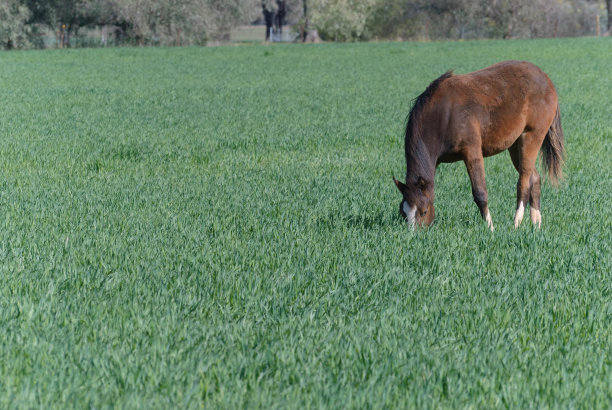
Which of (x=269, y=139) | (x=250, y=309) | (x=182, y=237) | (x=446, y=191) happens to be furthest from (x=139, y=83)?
(x=250, y=309)

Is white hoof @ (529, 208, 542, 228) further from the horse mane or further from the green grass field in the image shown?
the horse mane

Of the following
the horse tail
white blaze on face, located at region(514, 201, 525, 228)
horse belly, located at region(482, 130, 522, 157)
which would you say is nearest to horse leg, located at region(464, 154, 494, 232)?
horse belly, located at region(482, 130, 522, 157)

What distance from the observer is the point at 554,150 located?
794 centimetres

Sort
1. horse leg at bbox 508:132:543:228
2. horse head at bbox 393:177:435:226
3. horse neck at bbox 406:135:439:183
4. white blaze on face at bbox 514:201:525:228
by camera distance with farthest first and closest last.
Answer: horse leg at bbox 508:132:543:228 < white blaze on face at bbox 514:201:525:228 < horse neck at bbox 406:135:439:183 < horse head at bbox 393:177:435:226

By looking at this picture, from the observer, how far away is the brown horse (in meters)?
6.58

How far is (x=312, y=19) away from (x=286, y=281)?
60102 mm

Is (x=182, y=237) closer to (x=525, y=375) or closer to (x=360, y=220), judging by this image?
(x=360, y=220)

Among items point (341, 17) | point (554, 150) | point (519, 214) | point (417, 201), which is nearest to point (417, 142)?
point (417, 201)

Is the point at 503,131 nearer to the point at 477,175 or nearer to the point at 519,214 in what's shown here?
the point at 477,175

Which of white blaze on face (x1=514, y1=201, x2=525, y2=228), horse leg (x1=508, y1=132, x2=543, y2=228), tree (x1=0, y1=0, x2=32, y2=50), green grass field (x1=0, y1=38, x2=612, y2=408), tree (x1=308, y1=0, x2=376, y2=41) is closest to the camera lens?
green grass field (x1=0, y1=38, x2=612, y2=408)

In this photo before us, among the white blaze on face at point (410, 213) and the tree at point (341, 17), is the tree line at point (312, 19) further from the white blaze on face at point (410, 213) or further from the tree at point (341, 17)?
the white blaze on face at point (410, 213)

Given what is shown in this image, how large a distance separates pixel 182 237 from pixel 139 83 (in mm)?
19509

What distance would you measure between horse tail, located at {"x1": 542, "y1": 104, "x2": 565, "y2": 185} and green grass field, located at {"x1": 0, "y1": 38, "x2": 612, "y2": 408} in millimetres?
451

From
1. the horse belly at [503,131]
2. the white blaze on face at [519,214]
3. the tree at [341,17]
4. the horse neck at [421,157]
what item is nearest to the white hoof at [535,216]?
the white blaze on face at [519,214]
